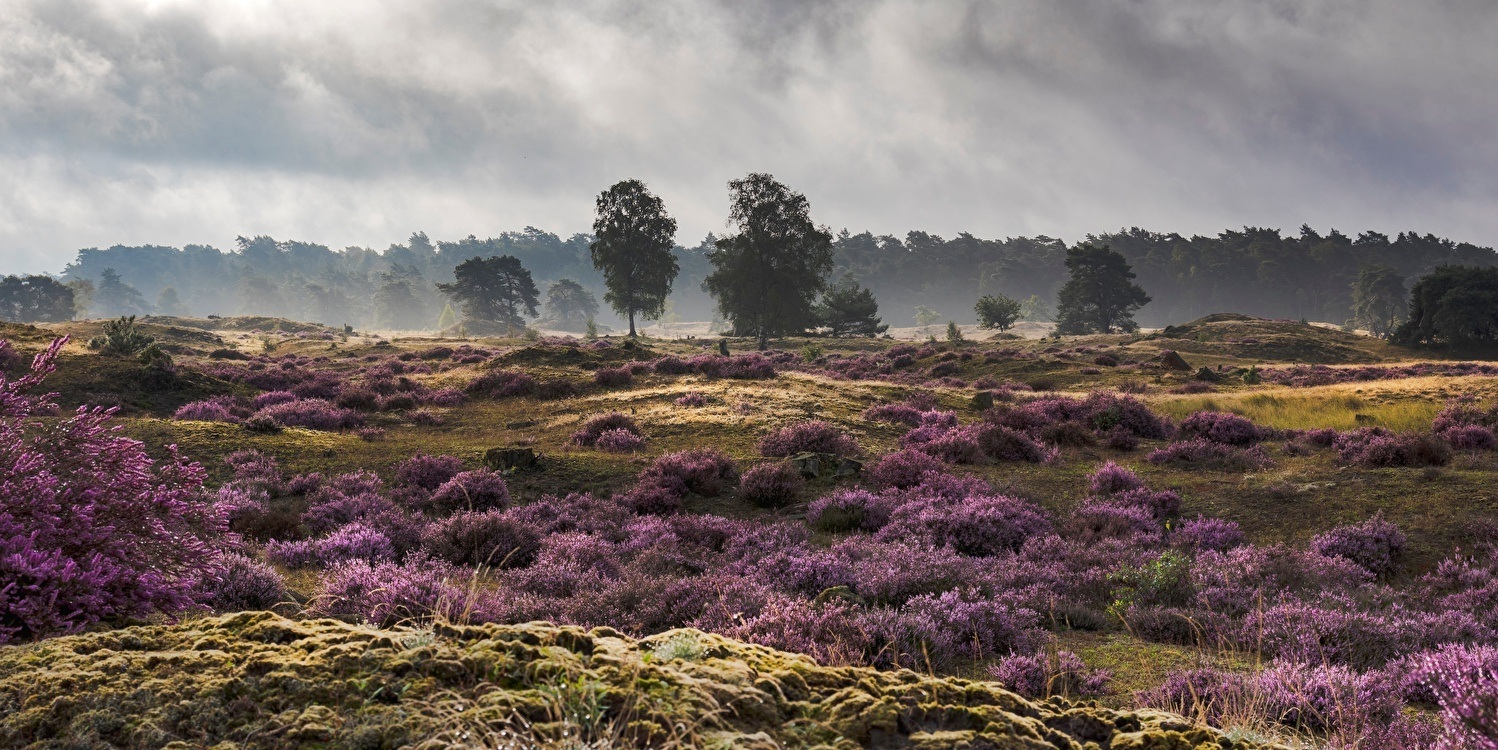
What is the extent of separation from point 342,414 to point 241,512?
922 cm

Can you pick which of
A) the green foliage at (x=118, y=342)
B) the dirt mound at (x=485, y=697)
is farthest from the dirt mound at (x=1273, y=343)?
the green foliage at (x=118, y=342)

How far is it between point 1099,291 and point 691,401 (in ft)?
290

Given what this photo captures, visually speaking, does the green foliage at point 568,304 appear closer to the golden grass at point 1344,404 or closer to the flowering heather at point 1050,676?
the golden grass at point 1344,404

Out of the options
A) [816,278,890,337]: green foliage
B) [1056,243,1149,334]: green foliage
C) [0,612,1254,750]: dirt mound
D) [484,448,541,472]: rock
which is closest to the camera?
[0,612,1254,750]: dirt mound

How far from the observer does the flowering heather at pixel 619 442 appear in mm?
13789

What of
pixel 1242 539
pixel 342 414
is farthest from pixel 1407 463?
pixel 342 414

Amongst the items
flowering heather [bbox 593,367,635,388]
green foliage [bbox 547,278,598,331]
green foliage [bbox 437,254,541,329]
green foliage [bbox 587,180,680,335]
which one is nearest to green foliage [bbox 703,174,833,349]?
green foliage [bbox 587,180,680,335]

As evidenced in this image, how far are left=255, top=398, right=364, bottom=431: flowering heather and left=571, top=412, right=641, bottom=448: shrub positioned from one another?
5622mm

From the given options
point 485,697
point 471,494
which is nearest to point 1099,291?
point 471,494

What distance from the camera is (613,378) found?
23.8 meters

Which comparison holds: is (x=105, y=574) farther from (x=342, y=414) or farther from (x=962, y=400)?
(x=962, y=400)

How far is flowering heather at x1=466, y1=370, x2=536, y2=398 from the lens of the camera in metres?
21.8

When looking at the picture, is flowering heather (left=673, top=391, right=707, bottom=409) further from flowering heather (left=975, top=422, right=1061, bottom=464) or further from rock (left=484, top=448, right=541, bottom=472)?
flowering heather (left=975, top=422, right=1061, bottom=464)

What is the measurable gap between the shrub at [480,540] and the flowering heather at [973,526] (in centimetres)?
405
